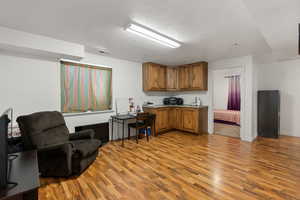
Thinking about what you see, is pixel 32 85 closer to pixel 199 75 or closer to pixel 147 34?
pixel 147 34

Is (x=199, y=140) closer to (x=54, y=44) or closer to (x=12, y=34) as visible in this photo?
(x=54, y=44)

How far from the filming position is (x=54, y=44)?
8.75ft

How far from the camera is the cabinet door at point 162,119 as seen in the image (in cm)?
453

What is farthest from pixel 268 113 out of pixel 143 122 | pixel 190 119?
pixel 143 122

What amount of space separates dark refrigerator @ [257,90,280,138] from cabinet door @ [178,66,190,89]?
2.21 m

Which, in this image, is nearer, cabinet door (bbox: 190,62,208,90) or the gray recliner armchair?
the gray recliner armchair

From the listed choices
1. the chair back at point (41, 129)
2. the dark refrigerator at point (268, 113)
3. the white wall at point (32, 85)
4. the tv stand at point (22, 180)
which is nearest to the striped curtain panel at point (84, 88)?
the white wall at point (32, 85)

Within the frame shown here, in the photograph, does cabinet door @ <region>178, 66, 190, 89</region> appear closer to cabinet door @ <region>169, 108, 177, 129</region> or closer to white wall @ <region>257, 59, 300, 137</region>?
cabinet door @ <region>169, 108, 177, 129</region>

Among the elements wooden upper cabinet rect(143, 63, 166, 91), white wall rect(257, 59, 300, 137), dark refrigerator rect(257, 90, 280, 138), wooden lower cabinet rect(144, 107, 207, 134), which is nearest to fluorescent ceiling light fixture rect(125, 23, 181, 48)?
wooden upper cabinet rect(143, 63, 166, 91)

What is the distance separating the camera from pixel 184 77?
5039 millimetres

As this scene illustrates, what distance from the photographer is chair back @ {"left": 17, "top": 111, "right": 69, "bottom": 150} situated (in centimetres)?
206

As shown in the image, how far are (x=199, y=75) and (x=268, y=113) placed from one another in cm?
232

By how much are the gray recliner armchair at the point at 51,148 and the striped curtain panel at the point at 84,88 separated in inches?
35.1

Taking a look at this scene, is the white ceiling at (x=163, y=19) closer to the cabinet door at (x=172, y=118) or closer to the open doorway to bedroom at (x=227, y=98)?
the cabinet door at (x=172, y=118)
